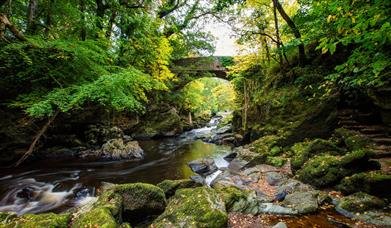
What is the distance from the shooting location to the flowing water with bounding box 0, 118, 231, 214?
6.06m

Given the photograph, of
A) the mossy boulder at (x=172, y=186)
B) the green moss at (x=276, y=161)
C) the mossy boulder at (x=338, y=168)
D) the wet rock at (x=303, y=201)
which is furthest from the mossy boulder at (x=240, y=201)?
the green moss at (x=276, y=161)

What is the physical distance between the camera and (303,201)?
4328 millimetres

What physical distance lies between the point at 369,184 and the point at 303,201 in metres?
1.27

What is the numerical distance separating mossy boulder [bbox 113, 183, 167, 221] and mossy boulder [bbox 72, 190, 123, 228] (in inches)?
5.8

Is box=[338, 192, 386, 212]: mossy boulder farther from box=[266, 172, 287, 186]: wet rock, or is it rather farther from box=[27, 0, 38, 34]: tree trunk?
box=[27, 0, 38, 34]: tree trunk

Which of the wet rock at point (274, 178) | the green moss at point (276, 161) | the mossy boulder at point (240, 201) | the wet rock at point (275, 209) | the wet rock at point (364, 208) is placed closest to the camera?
the wet rock at point (364, 208)

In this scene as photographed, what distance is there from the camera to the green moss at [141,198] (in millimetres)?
4020

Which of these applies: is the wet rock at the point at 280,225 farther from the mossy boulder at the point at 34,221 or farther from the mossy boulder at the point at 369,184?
the mossy boulder at the point at 34,221

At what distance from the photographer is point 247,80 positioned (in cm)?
1305

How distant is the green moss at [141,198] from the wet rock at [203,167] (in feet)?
12.2

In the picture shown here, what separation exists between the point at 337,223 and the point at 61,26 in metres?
12.2

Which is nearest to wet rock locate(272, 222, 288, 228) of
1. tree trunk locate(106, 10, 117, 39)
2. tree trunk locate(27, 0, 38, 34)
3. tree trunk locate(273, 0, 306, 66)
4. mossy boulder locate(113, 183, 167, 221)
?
mossy boulder locate(113, 183, 167, 221)

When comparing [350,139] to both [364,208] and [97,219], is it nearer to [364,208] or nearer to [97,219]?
[364,208]

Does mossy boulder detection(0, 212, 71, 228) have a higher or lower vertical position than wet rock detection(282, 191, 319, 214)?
higher
